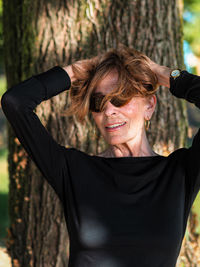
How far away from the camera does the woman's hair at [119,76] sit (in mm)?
2172

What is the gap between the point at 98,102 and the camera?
2213mm

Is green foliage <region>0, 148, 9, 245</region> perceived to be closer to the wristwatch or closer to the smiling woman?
the smiling woman

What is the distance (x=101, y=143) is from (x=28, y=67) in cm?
91

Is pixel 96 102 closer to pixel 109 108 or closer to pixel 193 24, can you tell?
pixel 109 108

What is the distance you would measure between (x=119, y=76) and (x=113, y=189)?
2.04 feet

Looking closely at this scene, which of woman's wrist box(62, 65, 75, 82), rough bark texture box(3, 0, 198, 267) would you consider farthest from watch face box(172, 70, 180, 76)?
rough bark texture box(3, 0, 198, 267)

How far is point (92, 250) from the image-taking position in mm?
2002

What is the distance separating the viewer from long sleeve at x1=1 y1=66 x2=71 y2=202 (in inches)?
80.4

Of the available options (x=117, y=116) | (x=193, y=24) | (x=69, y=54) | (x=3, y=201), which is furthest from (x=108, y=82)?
(x=3, y=201)

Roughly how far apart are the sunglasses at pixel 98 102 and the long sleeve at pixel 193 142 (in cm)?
31

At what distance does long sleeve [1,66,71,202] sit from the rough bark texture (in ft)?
3.41

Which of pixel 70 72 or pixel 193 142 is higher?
pixel 70 72

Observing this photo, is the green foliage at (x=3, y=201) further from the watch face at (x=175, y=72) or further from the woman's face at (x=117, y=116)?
the watch face at (x=175, y=72)

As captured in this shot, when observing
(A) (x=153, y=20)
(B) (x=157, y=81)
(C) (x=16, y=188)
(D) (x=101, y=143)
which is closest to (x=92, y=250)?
(B) (x=157, y=81)
